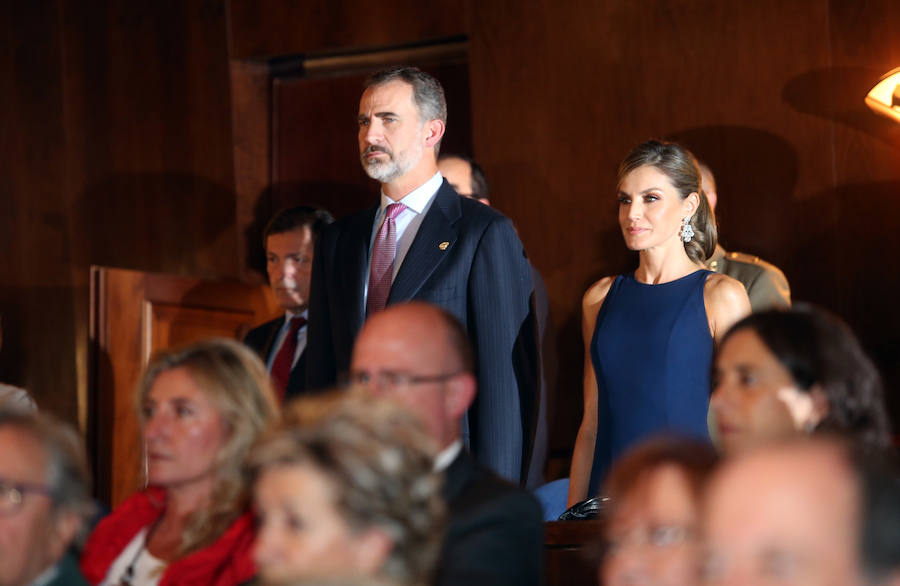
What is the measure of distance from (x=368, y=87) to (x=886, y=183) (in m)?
2.12

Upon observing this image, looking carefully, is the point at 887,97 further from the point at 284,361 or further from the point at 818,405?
the point at 818,405

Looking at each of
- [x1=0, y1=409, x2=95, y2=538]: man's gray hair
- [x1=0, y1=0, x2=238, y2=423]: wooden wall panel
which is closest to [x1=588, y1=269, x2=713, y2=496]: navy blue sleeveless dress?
[x1=0, y1=409, x2=95, y2=538]: man's gray hair

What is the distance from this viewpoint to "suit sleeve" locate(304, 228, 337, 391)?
3.48 metres

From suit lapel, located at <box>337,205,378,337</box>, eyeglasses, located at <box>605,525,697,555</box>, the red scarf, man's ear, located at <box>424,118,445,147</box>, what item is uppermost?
man's ear, located at <box>424,118,445,147</box>

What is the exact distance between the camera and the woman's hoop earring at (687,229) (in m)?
3.58

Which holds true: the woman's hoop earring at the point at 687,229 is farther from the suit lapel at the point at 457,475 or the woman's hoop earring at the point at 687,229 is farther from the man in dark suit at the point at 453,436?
the suit lapel at the point at 457,475

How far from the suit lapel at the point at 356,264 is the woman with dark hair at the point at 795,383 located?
5.19 ft

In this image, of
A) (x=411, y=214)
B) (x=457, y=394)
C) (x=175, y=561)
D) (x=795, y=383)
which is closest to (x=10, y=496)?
(x=175, y=561)

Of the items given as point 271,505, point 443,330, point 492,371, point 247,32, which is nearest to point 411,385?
point 443,330

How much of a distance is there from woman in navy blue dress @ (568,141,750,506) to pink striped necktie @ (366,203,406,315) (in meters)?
0.68

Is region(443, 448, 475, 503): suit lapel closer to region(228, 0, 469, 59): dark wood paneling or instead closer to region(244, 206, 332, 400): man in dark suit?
region(244, 206, 332, 400): man in dark suit

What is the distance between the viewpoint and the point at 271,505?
158cm

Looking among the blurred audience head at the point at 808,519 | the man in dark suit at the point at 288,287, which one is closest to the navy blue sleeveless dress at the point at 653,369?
the man in dark suit at the point at 288,287

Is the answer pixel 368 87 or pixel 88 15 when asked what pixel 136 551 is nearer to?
pixel 368 87
